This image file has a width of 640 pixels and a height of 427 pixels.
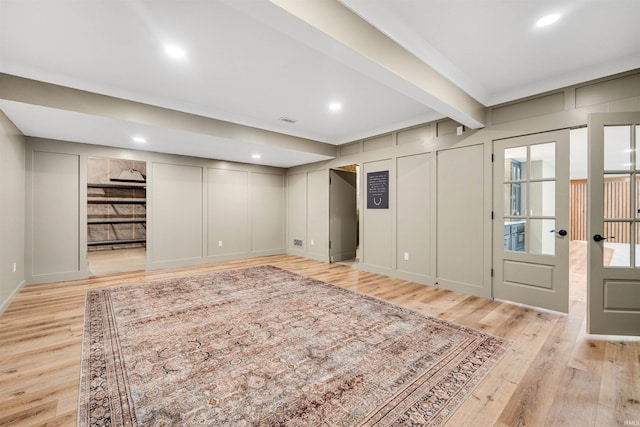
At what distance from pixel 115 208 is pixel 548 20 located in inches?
388

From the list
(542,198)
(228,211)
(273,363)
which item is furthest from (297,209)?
(273,363)

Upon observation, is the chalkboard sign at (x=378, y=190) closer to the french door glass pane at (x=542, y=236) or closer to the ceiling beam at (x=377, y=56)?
the ceiling beam at (x=377, y=56)

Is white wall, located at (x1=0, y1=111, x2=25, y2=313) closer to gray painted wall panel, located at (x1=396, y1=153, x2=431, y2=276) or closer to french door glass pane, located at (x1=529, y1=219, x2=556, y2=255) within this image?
gray painted wall panel, located at (x1=396, y1=153, x2=431, y2=276)

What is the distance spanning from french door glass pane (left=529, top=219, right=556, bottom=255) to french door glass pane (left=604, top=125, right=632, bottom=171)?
0.84m

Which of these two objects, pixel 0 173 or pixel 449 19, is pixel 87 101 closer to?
pixel 0 173

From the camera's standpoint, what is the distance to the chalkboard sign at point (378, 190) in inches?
200

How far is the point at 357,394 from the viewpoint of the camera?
5.97 ft

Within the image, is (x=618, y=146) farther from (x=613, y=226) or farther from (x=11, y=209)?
(x=11, y=209)

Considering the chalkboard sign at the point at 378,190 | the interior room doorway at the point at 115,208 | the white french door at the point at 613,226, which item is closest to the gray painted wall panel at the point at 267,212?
the chalkboard sign at the point at 378,190

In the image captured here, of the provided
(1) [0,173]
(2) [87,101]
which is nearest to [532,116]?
(2) [87,101]

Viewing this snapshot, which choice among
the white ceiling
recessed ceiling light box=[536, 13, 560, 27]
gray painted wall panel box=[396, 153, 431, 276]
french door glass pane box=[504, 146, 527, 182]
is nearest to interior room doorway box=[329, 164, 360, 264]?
gray painted wall panel box=[396, 153, 431, 276]

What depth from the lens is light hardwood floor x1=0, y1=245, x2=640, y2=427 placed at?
165cm

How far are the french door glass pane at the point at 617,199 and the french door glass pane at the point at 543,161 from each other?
584 mm

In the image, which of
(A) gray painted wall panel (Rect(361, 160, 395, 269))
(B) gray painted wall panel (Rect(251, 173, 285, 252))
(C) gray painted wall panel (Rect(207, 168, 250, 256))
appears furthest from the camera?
(B) gray painted wall panel (Rect(251, 173, 285, 252))
